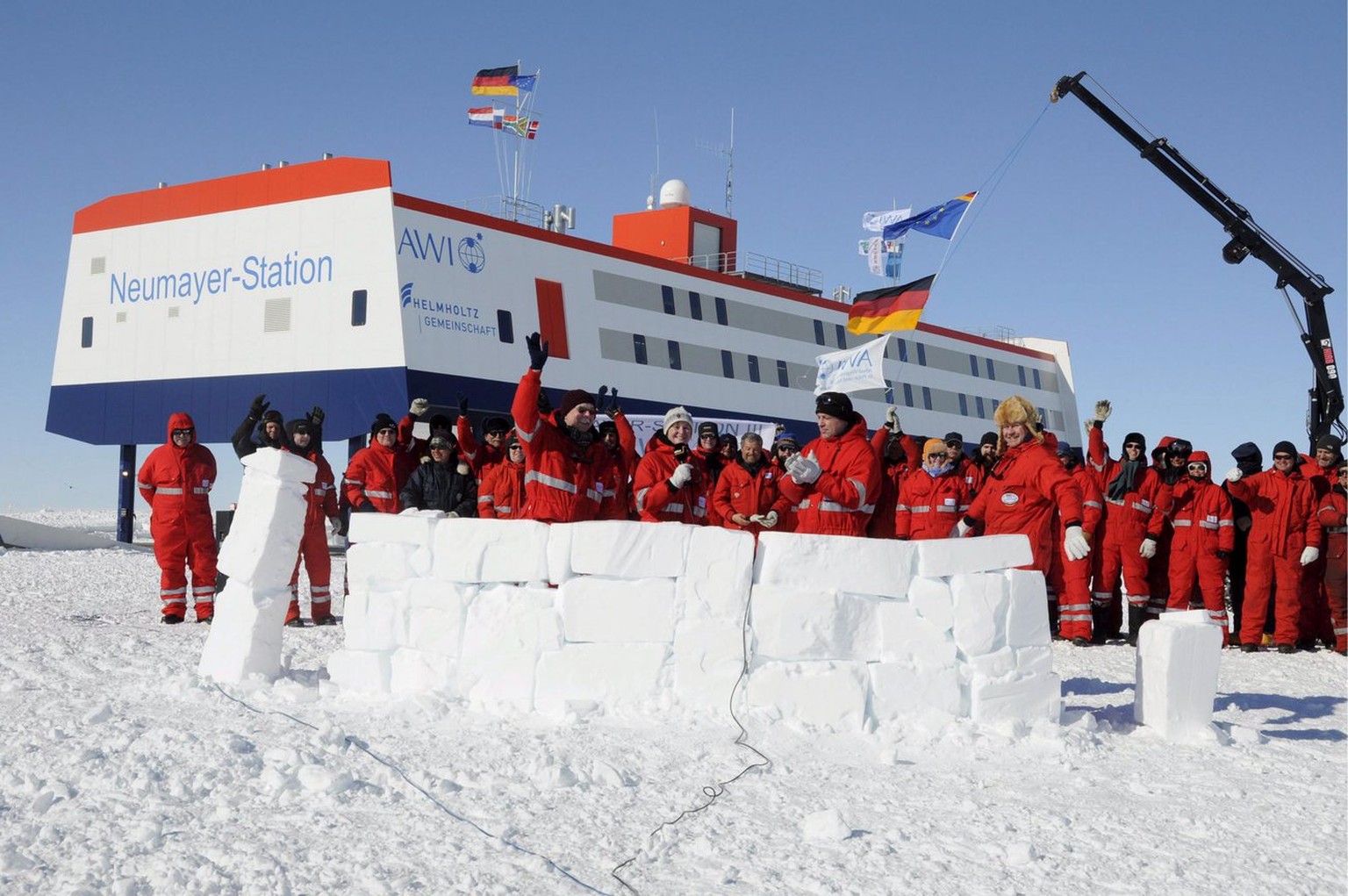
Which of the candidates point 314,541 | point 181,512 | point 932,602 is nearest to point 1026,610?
point 932,602

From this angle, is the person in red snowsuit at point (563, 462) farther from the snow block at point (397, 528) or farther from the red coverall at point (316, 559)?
the red coverall at point (316, 559)

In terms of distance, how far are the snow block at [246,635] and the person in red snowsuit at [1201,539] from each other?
7.03 m

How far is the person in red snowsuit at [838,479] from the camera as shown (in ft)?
20.0

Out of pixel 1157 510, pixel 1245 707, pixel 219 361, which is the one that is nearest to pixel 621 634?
pixel 1245 707

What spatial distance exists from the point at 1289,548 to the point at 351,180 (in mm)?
17013

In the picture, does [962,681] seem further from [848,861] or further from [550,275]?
[550,275]

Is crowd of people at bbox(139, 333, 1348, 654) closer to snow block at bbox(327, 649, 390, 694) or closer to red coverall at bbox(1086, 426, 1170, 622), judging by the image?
red coverall at bbox(1086, 426, 1170, 622)

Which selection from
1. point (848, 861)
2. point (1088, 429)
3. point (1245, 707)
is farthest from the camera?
point (1088, 429)

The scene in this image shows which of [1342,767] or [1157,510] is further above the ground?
[1157,510]

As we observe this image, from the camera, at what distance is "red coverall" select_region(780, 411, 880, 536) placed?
6.09m

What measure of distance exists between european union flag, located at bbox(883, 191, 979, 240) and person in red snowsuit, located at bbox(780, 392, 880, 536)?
10.1 meters

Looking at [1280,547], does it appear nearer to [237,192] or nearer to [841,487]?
[841,487]

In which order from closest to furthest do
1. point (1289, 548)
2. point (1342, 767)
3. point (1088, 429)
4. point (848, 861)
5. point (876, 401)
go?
1. point (848, 861)
2. point (1342, 767)
3. point (1289, 548)
4. point (1088, 429)
5. point (876, 401)

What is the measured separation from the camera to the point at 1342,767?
5.29 metres
